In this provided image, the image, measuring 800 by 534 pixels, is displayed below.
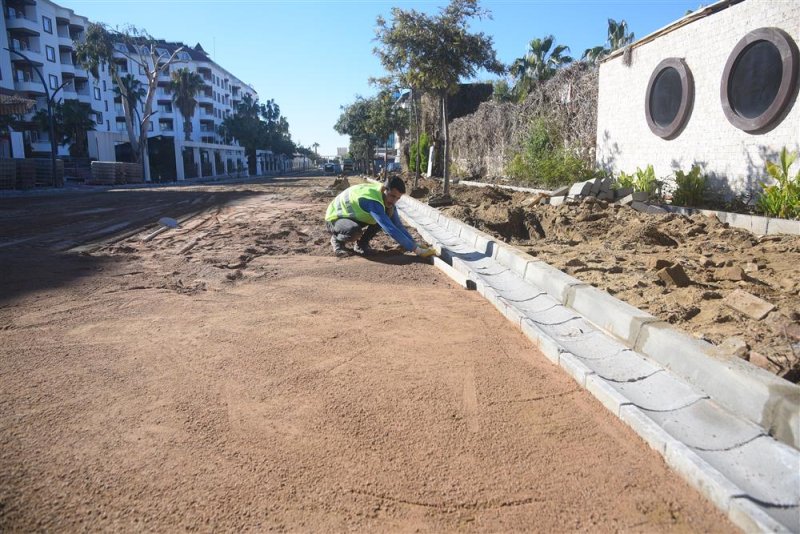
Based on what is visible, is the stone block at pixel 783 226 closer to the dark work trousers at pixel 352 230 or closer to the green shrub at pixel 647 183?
the green shrub at pixel 647 183

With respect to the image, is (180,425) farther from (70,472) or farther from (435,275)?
(435,275)

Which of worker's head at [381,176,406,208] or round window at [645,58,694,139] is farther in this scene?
round window at [645,58,694,139]

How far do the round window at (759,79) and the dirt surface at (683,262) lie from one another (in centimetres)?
188

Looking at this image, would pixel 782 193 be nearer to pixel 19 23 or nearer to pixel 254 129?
pixel 19 23

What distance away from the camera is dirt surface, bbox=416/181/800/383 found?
3201 millimetres

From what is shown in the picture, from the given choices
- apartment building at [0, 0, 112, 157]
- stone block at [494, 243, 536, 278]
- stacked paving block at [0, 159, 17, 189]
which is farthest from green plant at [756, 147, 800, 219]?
apartment building at [0, 0, 112, 157]

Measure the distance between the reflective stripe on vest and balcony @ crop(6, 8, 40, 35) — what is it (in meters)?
50.2

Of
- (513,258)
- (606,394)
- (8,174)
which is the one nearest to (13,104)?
(8,174)

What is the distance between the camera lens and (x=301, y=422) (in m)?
2.68

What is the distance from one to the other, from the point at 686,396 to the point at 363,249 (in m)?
4.90

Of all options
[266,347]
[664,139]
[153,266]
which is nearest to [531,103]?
[664,139]

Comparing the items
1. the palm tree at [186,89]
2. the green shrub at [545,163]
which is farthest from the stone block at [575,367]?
the palm tree at [186,89]

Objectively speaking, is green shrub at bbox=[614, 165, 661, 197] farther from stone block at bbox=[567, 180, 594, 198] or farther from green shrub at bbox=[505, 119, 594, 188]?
green shrub at bbox=[505, 119, 594, 188]

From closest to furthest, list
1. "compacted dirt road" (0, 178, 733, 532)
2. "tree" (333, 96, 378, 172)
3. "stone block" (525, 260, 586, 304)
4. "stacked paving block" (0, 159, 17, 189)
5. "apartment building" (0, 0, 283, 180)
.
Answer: "compacted dirt road" (0, 178, 733, 532) → "stone block" (525, 260, 586, 304) → "stacked paving block" (0, 159, 17, 189) → "tree" (333, 96, 378, 172) → "apartment building" (0, 0, 283, 180)
